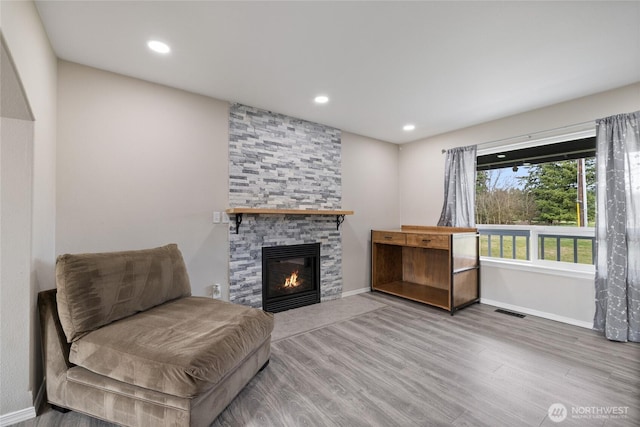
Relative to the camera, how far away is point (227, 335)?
1.62m

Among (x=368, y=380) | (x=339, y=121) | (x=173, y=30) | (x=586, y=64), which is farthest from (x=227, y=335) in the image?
(x=586, y=64)

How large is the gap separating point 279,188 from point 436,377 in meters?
2.47

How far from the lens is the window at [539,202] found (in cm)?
302

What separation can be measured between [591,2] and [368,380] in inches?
112

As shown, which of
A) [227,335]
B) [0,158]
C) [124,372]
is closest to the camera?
[124,372]

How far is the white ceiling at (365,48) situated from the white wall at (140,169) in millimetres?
Answer: 208

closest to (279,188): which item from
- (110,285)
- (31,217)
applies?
(110,285)

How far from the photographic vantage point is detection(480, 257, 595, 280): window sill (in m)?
2.90

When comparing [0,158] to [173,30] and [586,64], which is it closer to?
[173,30]

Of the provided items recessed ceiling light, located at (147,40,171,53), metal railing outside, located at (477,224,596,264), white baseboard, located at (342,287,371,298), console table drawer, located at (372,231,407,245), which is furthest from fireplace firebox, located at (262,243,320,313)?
metal railing outside, located at (477,224,596,264)

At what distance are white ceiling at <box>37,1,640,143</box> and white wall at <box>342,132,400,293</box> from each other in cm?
122

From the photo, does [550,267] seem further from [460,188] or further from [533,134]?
[533,134]

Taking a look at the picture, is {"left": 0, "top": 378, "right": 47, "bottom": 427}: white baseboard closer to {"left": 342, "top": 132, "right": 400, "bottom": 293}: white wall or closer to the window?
{"left": 342, "top": 132, "right": 400, "bottom": 293}: white wall

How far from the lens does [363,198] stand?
425 centimetres
